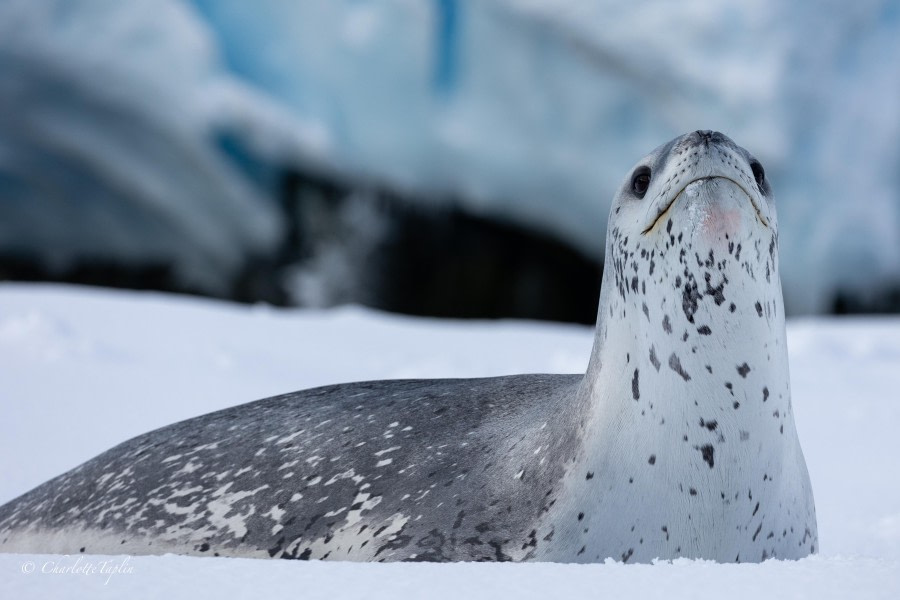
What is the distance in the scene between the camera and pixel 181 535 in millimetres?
2592

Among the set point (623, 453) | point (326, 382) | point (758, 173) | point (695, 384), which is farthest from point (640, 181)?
point (326, 382)

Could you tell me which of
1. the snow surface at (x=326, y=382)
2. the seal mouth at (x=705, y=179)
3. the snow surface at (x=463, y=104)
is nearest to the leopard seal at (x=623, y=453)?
the seal mouth at (x=705, y=179)

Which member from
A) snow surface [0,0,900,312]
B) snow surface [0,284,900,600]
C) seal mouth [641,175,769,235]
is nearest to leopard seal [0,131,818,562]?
seal mouth [641,175,769,235]

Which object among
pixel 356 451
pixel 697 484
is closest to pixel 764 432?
pixel 697 484

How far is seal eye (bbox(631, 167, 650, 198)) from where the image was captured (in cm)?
219

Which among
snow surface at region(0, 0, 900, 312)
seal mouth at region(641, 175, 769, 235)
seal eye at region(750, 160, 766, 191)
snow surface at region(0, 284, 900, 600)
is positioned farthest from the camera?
snow surface at region(0, 0, 900, 312)

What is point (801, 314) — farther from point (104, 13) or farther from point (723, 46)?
point (104, 13)

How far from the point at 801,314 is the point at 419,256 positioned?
4.61 metres

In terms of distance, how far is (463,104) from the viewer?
10.9 m

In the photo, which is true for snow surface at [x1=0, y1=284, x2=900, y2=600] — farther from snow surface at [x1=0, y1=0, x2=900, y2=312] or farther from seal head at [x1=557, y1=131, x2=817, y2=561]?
snow surface at [x1=0, y1=0, x2=900, y2=312]

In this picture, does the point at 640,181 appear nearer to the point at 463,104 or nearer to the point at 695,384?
the point at 695,384

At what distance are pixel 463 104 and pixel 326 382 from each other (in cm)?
653

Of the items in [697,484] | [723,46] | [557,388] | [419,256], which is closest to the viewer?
[697,484]

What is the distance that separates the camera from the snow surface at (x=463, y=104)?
32.3ft
